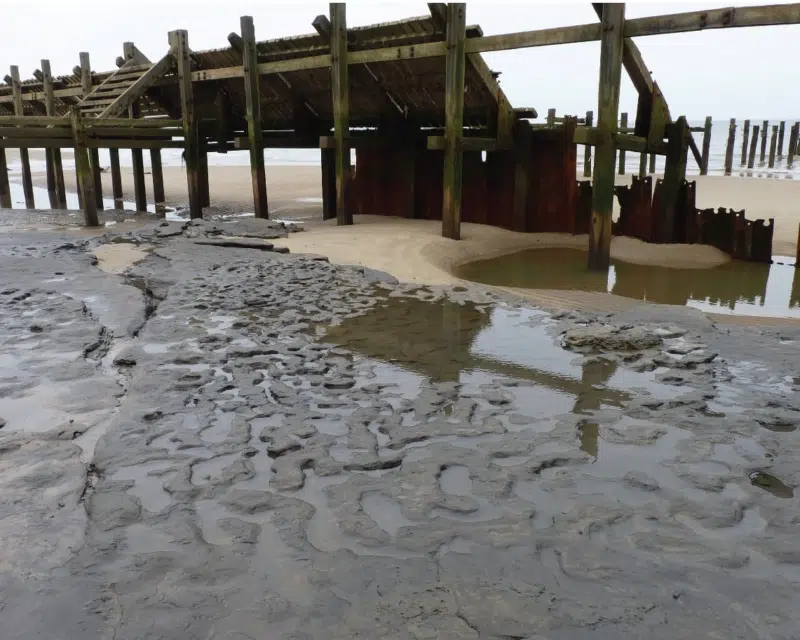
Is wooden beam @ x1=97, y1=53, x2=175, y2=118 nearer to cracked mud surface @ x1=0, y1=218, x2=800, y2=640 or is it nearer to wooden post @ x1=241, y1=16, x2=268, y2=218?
wooden post @ x1=241, y1=16, x2=268, y2=218

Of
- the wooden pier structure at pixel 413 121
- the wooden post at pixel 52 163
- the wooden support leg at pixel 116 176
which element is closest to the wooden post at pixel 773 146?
the wooden pier structure at pixel 413 121

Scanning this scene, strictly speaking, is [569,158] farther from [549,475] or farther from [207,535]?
[207,535]

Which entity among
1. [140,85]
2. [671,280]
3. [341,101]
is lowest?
[671,280]

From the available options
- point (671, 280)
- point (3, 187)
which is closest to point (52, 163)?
point (3, 187)

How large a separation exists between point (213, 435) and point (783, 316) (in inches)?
209

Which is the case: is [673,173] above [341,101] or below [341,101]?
below

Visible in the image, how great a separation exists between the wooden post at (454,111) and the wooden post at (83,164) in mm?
5857

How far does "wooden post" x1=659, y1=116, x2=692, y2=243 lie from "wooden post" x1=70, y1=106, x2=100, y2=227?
28.6 ft

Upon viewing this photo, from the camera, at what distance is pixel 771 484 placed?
9.21ft

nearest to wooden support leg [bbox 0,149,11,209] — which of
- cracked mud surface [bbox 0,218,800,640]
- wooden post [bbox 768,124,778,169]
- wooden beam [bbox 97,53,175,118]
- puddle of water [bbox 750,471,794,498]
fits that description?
wooden beam [bbox 97,53,175,118]

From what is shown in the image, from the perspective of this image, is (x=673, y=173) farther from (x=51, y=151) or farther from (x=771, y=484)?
(x=51, y=151)

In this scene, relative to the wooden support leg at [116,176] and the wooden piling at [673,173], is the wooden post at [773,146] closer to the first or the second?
the wooden piling at [673,173]

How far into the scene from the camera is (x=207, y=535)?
244 cm

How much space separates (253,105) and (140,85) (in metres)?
2.25
